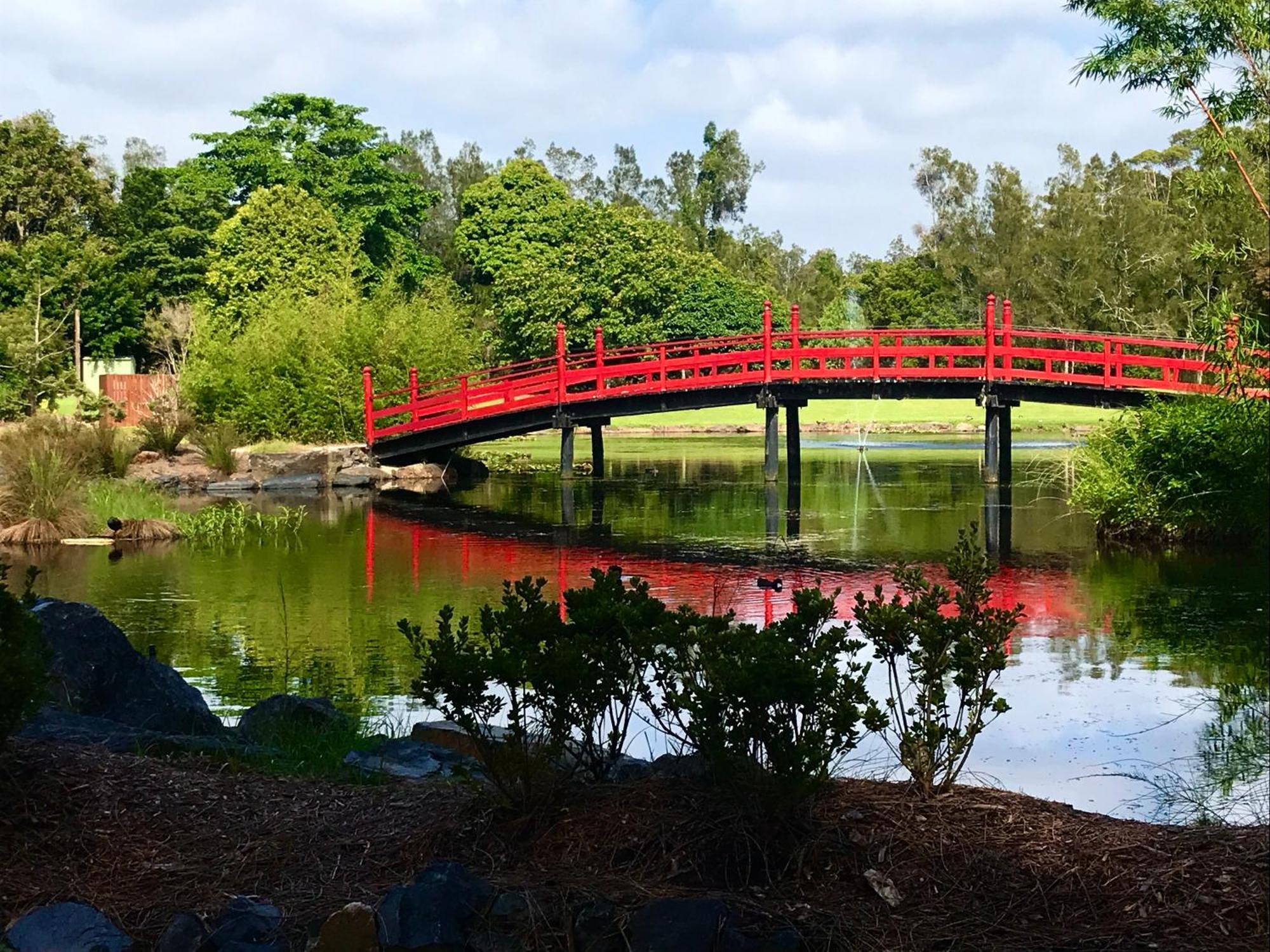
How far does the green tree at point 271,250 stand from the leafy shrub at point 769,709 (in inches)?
1452

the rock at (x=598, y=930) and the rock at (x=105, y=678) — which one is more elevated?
the rock at (x=105, y=678)

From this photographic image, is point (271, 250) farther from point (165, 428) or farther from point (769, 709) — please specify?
point (769, 709)

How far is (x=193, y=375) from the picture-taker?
2906cm

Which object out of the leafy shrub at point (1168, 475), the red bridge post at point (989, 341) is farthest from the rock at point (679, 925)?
the red bridge post at point (989, 341)

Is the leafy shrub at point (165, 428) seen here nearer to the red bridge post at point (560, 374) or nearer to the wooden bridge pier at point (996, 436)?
the red bridge post at point (560, 374)

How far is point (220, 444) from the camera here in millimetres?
26531

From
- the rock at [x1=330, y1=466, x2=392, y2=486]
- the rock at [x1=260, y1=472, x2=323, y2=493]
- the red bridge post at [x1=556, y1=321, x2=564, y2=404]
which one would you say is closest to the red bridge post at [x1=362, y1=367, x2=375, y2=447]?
the rock at [x1=330, y1=466, x2=392, y2=486]

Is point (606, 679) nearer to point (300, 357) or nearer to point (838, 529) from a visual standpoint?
point (838, 529)

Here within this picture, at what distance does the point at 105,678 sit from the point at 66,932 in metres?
3.00

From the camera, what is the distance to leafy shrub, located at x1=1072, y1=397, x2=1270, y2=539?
1505 cm

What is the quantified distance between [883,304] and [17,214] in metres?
27.6

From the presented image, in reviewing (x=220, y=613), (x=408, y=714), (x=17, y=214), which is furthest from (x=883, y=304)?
(x=408, y=714)

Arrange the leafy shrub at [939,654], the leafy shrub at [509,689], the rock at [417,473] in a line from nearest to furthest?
the leafy shrub at [509,689]
the leafy shrub at [939,654]
the rock at [417,473]

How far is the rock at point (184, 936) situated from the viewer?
3.89 metres
